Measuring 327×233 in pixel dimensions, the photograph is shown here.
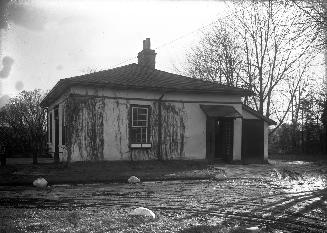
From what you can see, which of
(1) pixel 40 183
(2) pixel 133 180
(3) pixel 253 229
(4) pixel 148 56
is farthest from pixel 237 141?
(3) pixel 253 229

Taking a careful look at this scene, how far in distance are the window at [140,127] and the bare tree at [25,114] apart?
1656 cm

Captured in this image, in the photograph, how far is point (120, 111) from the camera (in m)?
17.3

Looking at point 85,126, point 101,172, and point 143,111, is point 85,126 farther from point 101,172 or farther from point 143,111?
point 101,172

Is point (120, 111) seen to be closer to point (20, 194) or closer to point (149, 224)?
→ point (20, 194)

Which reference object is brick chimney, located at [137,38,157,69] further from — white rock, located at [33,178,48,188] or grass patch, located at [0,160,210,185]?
white rock, located at [33,178,48,188]

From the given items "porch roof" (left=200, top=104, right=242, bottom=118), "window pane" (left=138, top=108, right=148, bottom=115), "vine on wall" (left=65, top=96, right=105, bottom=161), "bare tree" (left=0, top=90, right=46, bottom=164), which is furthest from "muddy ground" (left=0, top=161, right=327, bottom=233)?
"bare tree" (left=0, top=90, right=46, bottom=164)

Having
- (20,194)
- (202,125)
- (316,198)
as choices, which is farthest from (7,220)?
(202,125)

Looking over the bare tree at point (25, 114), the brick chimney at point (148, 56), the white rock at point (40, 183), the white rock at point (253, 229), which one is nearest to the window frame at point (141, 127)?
the brick chimney at point (148, 56)

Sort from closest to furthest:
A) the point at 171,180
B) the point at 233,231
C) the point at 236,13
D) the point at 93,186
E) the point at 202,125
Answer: the point at 233,231, the point at 93,186, the point at 171,180, the point at 202,125, the point at 236,13

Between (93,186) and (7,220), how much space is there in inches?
196

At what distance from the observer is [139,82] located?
17.9 metres

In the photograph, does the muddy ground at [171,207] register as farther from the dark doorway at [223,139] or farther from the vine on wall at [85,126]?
the dark doorway at [223,139]

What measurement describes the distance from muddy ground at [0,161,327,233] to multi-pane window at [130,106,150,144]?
18.2ft

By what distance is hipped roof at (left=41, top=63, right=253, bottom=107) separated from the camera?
1670cm
